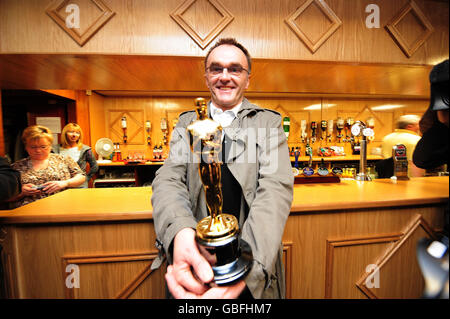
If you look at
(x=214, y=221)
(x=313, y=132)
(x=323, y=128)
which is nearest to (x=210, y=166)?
(x=214, y=221)

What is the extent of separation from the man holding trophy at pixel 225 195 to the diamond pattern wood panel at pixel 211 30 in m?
0.47

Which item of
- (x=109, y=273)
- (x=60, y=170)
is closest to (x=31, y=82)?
(x=60, y=170)

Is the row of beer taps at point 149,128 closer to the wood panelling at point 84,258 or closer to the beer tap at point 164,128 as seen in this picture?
the beer tap at point 164,128

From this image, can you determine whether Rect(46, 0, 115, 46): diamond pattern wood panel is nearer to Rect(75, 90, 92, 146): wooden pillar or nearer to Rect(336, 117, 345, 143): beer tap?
Rect(75, 90, 92, 146): wooden pillar

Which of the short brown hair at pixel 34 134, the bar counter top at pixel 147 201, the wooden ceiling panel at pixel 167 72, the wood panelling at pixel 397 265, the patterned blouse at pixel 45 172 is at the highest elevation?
the wooden ceiling panel at pixel 167 72

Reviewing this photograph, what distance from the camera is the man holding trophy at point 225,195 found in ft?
1.31

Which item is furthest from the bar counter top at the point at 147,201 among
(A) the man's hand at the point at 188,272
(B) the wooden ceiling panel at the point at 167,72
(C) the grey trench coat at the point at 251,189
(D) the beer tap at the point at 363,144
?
(B) the wooden ceiling panel at the point at 167,72

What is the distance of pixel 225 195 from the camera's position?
0.73 metres

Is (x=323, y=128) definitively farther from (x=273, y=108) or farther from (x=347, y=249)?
(x=347, y=249)

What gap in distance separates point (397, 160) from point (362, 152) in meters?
0.22

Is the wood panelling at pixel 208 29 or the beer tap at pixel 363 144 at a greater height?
the wood panelling at pixel 208 29

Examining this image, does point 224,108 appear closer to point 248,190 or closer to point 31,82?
point 248,190

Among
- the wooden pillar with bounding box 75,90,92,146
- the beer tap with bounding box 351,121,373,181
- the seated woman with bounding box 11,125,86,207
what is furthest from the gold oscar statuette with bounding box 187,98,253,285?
the wooden pillar with bounding box 75,90,92,146

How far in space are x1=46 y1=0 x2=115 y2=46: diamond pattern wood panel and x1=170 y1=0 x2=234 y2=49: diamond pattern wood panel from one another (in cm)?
37
